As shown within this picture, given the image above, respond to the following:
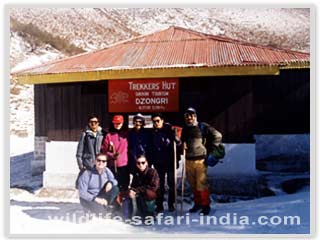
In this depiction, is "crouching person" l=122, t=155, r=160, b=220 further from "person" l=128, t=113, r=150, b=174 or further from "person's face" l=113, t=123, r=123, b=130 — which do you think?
"person's face" l=113, t=123, r=123, b=130

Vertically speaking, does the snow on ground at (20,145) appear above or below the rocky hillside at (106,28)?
below

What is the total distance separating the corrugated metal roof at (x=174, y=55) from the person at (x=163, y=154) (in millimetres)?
794

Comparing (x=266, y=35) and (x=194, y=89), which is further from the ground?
(x=266, y=35)

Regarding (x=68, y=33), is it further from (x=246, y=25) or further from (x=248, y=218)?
(x=248, y=218)

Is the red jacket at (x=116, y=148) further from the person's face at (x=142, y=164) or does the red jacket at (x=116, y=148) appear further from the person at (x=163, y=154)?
the person at (x=163, y=154)

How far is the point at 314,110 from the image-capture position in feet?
21.9

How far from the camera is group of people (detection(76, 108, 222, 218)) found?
6.74 metres

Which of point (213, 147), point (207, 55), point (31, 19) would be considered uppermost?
point (31, 19)

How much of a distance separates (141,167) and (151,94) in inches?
39.2

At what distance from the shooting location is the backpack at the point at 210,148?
692 cm

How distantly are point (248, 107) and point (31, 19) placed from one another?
3.18 metres

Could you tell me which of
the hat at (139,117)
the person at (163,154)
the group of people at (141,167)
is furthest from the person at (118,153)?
the person at (163,154)

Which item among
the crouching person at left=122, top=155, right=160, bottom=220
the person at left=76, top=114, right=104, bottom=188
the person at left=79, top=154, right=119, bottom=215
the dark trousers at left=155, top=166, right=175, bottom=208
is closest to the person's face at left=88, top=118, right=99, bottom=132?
the person at left=76, top=114, right=104, bottom=188

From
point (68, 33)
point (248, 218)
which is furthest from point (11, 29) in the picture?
point (248, 218)
